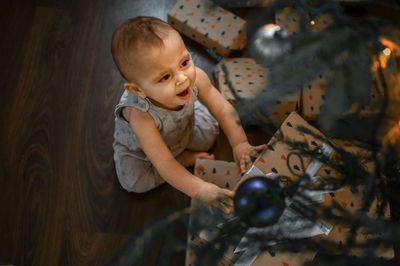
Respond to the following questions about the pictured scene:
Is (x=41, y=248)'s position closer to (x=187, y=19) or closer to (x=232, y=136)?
(x=232, y=136)

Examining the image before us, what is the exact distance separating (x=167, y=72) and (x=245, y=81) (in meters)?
0.42

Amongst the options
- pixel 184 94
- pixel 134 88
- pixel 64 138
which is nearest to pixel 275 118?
pixel 184 94

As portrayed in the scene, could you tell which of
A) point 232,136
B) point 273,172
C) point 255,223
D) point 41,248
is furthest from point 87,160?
point 255,223

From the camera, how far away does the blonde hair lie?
710mm

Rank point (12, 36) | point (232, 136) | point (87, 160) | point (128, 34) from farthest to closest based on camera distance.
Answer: point (12, 36) < point (87, 160) < point (232, 136) < point (128, 34)

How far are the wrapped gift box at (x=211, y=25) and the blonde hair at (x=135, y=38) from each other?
1.65ft

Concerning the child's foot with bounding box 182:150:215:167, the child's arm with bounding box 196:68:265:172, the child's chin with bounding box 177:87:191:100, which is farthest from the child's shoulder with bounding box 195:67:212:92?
the child's foot with bounding box 182:150:215:167

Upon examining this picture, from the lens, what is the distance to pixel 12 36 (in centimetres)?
131

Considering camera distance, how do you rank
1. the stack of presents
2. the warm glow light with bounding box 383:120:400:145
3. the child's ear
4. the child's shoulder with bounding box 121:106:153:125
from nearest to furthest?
the warm glow light with bounding box 383:120:400:145 < the stack of presents < the child's ear < the child's shoulder with bounding box 121:106:153:125

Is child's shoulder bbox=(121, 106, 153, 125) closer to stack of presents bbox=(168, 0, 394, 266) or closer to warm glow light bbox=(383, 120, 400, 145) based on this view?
stack of presents bbox=(168, 0, 394, 266)

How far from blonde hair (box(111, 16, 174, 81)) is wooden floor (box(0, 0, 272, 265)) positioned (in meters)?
0.54

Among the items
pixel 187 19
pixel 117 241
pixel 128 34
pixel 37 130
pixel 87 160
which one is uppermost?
pixel 128 34

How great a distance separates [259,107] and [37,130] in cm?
101

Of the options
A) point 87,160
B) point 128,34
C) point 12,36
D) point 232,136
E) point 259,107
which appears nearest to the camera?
point 259,107
